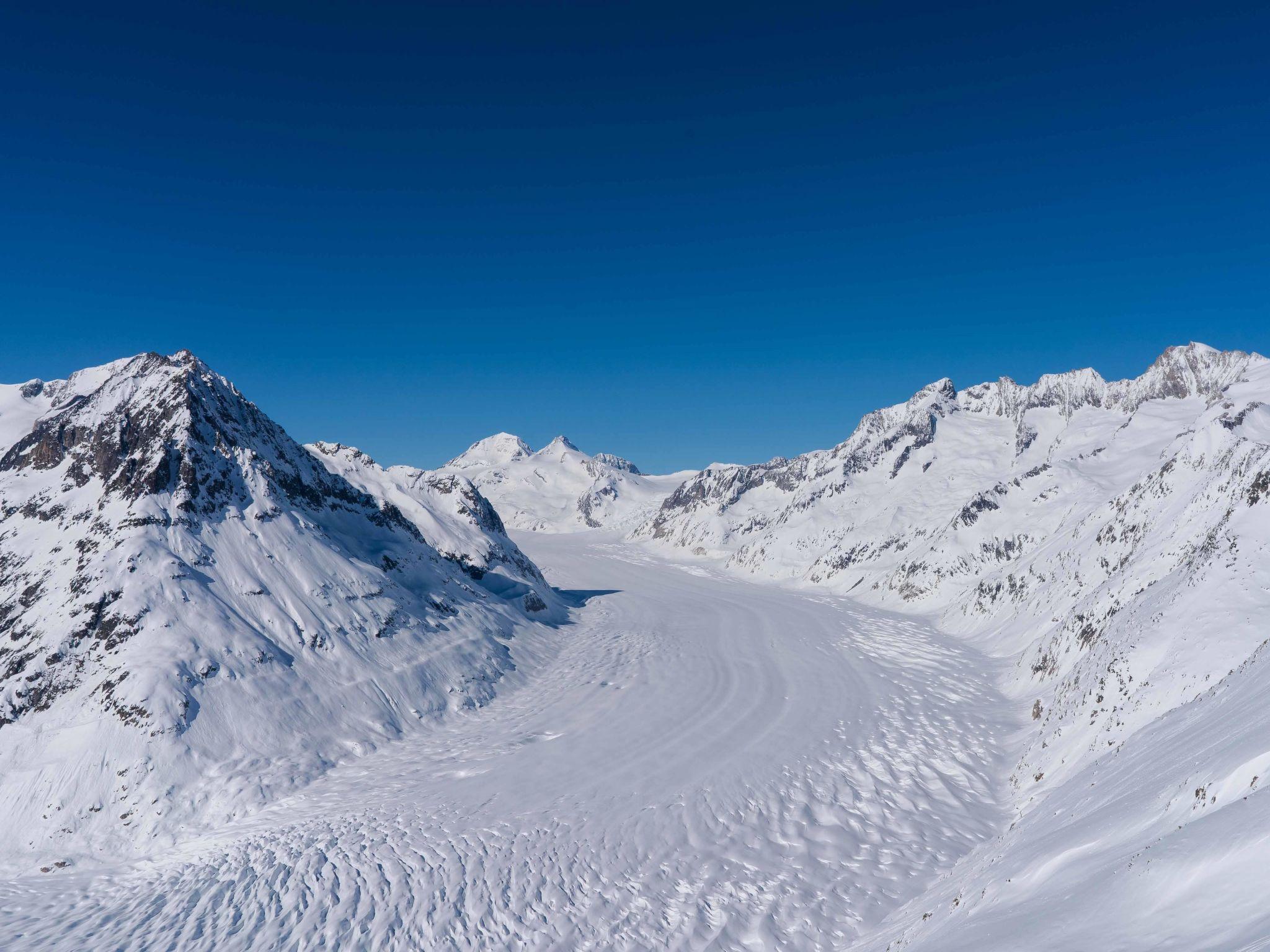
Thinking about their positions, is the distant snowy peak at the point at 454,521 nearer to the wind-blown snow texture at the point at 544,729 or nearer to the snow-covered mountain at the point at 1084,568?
the wind-blown snow texture at the point at 544,729

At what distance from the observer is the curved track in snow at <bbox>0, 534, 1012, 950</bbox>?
70.2ft

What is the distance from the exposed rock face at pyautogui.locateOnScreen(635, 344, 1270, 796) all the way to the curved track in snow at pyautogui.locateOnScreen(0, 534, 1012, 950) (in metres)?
6.85

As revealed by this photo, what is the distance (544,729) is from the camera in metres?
39.3

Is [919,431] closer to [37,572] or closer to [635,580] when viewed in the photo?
[635,580]

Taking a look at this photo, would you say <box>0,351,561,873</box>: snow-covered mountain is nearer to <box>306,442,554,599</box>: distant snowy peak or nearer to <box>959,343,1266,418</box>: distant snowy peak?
<box>306,442,554,599</box>: distant snowy peak

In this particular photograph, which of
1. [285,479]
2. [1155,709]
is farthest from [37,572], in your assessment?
[1155,709]

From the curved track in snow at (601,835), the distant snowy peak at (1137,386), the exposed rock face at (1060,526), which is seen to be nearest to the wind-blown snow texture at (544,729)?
the curved track in snow at (601,835)

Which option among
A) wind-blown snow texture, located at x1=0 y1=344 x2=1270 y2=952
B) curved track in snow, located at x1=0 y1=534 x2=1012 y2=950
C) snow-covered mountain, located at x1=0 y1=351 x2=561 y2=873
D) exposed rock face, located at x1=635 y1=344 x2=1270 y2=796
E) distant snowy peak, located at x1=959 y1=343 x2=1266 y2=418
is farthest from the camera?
distant snowy peak, located at x1=959 y1=343 x2=1266 y2=418

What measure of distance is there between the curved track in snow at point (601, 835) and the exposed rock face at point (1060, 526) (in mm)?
6849

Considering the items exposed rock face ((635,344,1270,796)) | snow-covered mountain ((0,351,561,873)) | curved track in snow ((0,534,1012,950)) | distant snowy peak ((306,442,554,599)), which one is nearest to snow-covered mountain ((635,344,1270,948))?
exposed rock face ((635,344,1270,796))

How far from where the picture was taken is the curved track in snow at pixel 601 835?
70.2ft

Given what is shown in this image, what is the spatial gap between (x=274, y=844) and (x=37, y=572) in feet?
84.9

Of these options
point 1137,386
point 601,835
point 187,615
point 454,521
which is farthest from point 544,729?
point 1137,386

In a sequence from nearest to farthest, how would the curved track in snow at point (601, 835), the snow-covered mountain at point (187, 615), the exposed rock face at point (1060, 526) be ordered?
the curved track in snow at point (601, 835) < the exposed rock face at point (1060, 526) < the snow-covered mountain at point (187, 615)
